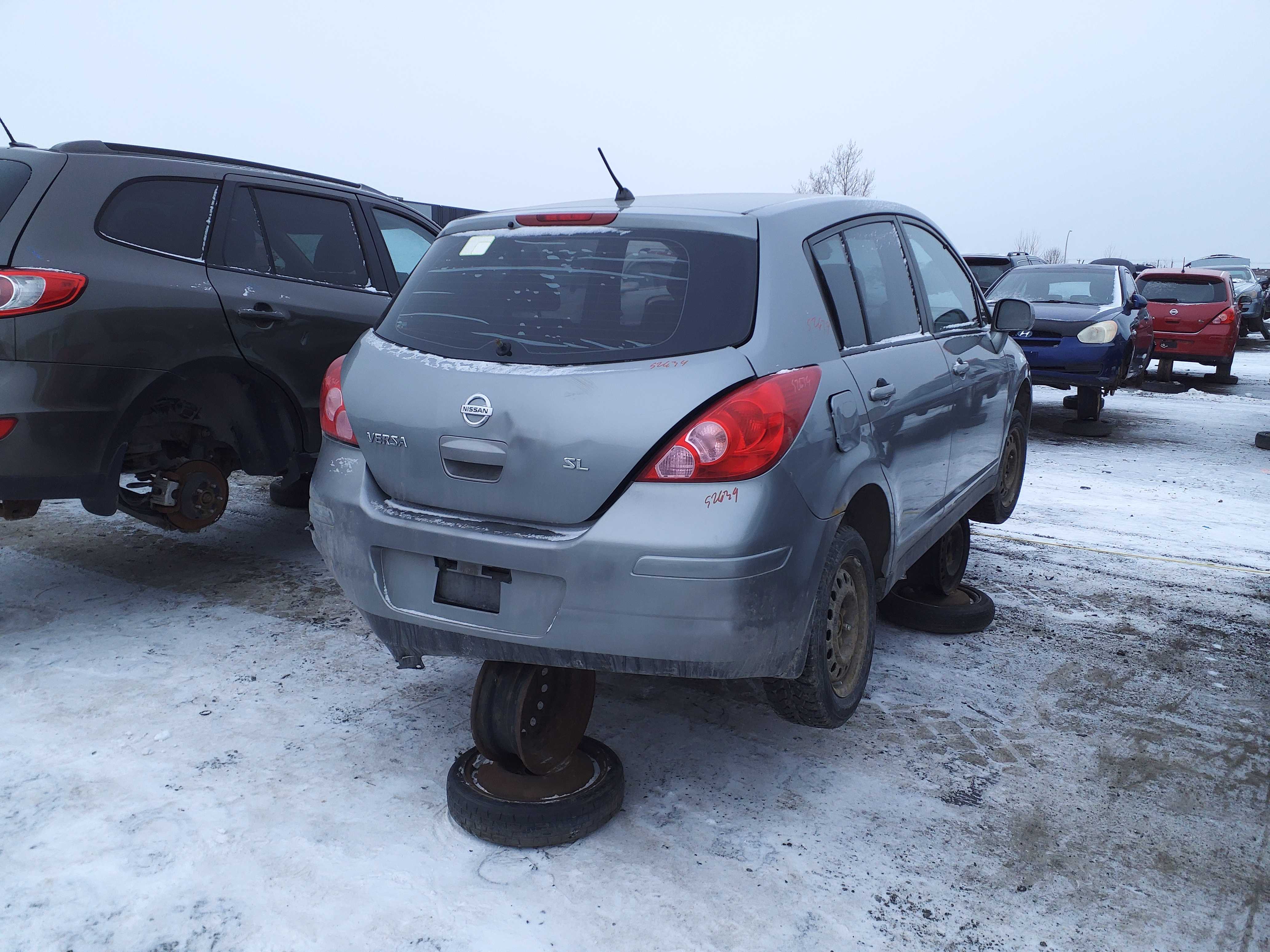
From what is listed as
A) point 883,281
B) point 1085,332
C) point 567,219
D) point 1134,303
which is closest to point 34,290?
point 567,219

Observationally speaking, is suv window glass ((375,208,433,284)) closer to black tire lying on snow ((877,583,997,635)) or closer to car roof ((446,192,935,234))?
car roof ((446,192,935,234))

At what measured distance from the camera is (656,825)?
2.81 metres

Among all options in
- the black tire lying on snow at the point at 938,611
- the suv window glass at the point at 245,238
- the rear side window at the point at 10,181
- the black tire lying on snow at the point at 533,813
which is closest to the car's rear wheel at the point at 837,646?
the black tire lying on snow at the point at 533,813

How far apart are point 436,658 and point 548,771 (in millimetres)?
1332

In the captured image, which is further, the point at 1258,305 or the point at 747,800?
the point at 1258,305

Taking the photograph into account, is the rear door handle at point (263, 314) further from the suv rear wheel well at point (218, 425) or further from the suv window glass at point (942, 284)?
the suv window glass at point (942, 284)

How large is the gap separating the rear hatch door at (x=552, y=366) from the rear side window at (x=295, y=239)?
78.7 inches

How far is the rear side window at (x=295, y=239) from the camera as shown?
15.2ft

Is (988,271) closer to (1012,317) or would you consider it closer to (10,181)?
(1012,317)

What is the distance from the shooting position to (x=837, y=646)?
3.10 metres

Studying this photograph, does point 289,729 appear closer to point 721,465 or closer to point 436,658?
point 436,658

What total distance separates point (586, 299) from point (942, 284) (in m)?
2.26

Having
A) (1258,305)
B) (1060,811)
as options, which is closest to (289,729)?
(1060,811)

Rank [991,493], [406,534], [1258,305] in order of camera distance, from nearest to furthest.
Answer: [406,534]
[991,493]
[1258,305]
